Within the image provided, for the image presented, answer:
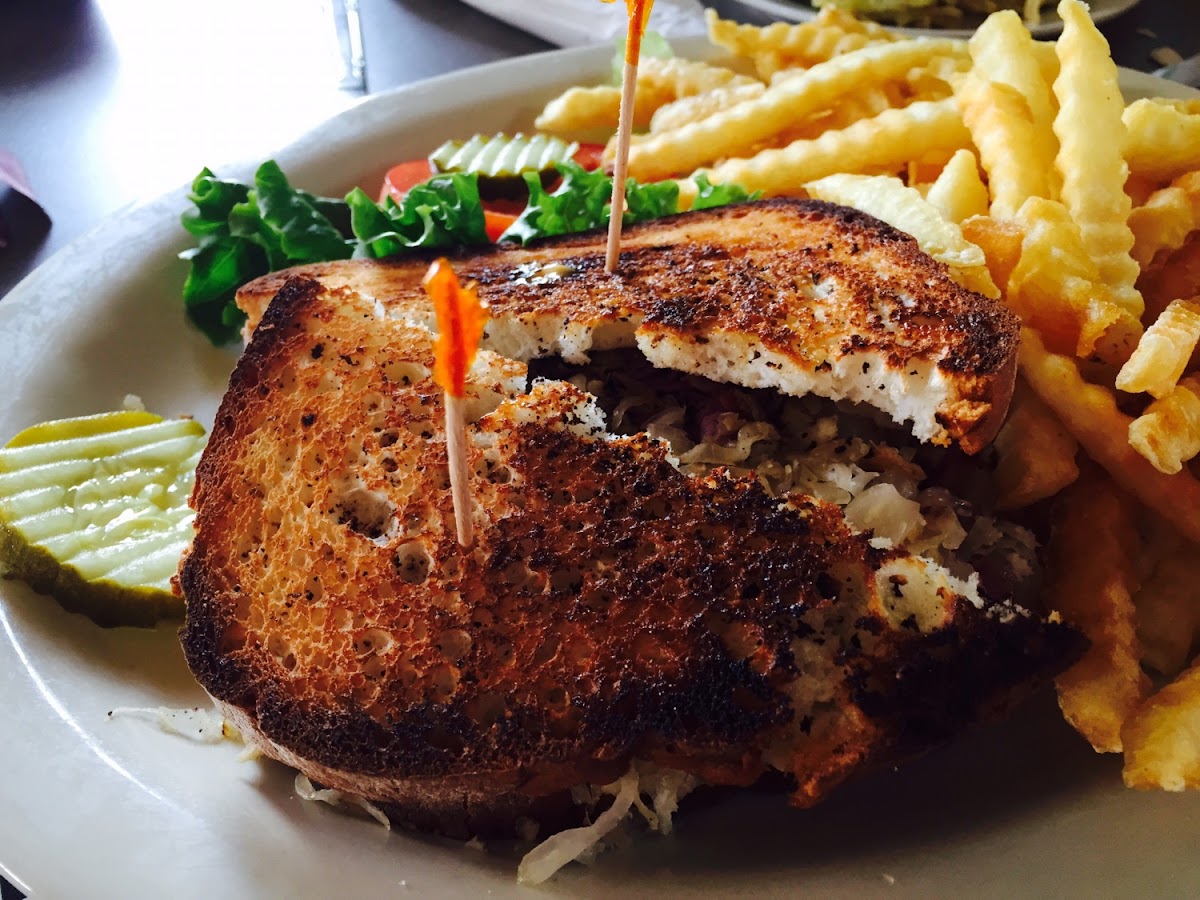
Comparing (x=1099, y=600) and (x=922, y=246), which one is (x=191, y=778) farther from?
(x=922, y=246)

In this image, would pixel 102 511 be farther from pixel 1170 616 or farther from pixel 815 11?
pixel 815 11

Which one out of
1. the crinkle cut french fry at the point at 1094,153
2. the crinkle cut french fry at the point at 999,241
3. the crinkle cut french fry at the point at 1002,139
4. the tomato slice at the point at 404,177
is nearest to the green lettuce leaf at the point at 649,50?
the tomato slice at the point at 404,177

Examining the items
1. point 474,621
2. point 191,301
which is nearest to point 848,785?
point 474,621

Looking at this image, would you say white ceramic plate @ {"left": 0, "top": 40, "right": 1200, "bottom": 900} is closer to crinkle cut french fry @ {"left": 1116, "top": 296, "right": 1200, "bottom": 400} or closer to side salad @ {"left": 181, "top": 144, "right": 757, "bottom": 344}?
crinkle cut french fry @ {"left": 1116, "top": 296, "right": 1200, "bottom": 400}

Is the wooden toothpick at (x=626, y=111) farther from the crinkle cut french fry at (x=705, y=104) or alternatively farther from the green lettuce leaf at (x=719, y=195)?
the crinkle cut french fry at (x=705, y=104)

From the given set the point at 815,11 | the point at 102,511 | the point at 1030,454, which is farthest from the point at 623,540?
the point at 815,11

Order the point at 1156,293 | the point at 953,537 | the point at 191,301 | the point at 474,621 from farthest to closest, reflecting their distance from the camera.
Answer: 1. the point at 191,301
2. the point at 1156,293
3. the point at 953,537
4. the point at 474,621
